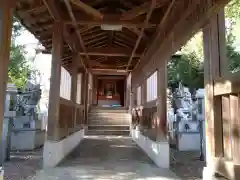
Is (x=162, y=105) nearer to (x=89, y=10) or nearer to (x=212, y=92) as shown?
(x=212, y=92)

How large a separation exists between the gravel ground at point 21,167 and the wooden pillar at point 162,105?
99.7 inches

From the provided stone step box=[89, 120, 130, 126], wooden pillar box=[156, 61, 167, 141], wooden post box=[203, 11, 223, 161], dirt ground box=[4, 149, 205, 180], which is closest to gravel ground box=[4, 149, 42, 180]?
dirt ground box=[4, 149, 205, 180]

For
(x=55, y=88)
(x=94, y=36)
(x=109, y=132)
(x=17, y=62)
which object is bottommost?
(x=109, y=132)

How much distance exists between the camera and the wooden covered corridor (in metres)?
2.20

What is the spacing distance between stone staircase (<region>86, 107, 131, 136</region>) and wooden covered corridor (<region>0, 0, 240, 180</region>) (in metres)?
2.18

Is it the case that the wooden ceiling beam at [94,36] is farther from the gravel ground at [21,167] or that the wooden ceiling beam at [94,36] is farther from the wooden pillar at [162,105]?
the gravel ground at [21,167]

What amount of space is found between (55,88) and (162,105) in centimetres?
223

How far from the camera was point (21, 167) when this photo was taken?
4426 millimetres

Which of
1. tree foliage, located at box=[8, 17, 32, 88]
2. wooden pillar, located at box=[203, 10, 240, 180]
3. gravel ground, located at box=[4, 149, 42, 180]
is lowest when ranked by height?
gravel ground, located at box=[4, 149, 42, 180]

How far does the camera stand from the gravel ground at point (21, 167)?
3.79 m

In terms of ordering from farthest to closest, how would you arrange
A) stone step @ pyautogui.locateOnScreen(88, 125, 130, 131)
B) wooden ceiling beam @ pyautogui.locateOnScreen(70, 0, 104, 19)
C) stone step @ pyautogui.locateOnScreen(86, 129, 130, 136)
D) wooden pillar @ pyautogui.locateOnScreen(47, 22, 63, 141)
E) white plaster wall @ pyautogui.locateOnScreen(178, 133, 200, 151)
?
stone step @ pyautogui.locateOnScreen(88, 125, 130, 131) < stone step @ pyautogui.locateOnScreen(86, 129, 130, 136) < white plaster wall @ pyautogui.locateOnScreen(178, 133, 200, 151) < wooden pillar @ pyautogui.locateOnScreen(47, 22, 63, 141) < wooden ceiling beam @ pyautogui.locateOnScreen(70, 0, 104, 19)

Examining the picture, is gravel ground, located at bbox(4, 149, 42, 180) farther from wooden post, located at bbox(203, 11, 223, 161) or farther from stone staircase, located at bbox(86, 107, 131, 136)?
stone staircase, located at bbox(86, 107, 131, 136)

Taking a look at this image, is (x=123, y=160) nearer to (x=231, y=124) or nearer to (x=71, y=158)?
(x=71, y=158)

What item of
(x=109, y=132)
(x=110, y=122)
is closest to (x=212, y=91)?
(x=109, y=132)
